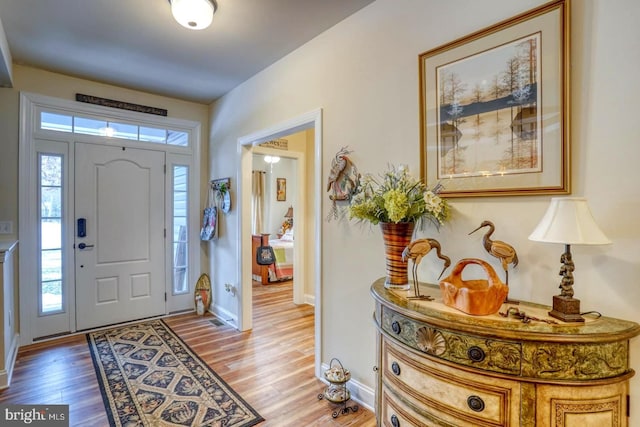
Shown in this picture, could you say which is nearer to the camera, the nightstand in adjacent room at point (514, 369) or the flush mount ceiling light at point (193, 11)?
the nightstand in adjacent room at point (514, 369)

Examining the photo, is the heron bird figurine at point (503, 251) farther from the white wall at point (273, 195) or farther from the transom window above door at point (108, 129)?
the white wall at point (273, 195)

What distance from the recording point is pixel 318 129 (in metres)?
2.57

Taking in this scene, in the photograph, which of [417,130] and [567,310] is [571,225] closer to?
[567,310]

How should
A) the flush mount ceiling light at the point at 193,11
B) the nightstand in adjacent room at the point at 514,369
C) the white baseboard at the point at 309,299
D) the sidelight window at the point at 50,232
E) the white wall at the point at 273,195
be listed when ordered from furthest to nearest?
the white wall at the point at 273,195 < the white baseboard at the point at 309,299 < the sidelight window at the point at 50,232 < the flush mount ceiling light at the point at 193,11 < the nightstand in adjacent room at the point at 514,369

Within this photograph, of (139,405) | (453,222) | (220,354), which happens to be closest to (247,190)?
(220,354)

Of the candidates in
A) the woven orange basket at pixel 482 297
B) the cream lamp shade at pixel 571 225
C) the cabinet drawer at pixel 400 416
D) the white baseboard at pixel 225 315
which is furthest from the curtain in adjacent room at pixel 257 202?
the cream lamp shade at pixel 571 225

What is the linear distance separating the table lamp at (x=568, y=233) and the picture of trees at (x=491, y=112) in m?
0.32

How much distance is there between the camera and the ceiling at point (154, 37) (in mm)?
2236

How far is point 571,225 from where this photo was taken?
114 cm

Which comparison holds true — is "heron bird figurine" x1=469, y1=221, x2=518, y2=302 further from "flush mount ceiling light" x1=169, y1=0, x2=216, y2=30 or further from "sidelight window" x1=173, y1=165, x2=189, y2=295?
"sidelight window" x1=173, y1=165, x2=189, y2=295

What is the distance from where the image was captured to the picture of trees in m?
1.45

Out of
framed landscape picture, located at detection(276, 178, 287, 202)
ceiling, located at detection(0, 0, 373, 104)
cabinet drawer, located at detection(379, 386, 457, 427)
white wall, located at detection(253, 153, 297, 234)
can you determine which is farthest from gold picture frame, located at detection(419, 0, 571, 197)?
framed landscape picture, located at detection(276, 178, 287, 202)

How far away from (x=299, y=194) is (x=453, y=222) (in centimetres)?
306

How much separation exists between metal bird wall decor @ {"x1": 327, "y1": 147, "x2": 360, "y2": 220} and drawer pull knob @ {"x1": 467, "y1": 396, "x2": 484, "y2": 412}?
1418 mm
